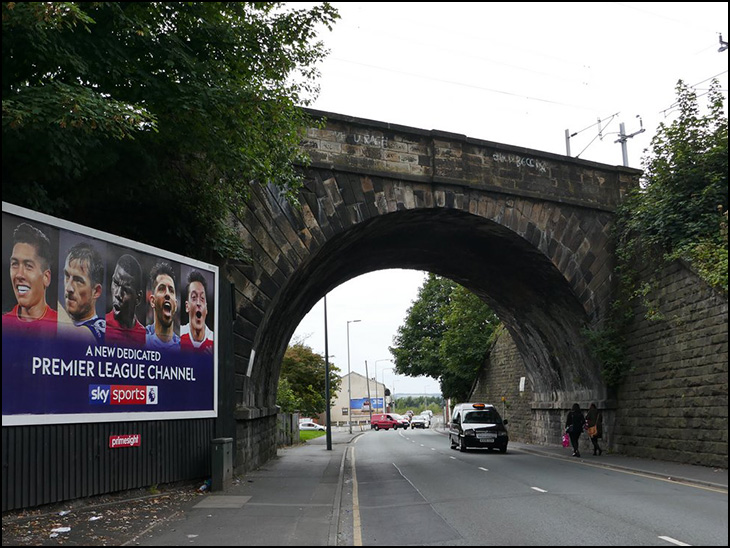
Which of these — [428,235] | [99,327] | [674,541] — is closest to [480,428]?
[428,235]

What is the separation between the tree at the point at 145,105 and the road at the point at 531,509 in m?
6.22

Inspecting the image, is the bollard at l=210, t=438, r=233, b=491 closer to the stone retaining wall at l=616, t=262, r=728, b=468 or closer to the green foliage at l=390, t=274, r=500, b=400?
the stone retaining wall at l=616, t=262, r=728, b=468

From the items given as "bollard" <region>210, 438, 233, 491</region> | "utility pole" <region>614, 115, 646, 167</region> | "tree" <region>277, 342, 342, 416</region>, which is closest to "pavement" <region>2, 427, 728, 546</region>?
"bollard" <region>210, 438, 233, 491</region>

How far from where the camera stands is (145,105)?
10602mm

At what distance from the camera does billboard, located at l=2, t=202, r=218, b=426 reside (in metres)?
9.55

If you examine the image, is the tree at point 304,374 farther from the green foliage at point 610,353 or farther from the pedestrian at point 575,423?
the green foliage at point 610,353

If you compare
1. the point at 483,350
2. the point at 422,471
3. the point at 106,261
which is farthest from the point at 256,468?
the point at 483,350

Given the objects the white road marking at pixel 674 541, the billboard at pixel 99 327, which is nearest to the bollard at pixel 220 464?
the billboard at pixel 99 327

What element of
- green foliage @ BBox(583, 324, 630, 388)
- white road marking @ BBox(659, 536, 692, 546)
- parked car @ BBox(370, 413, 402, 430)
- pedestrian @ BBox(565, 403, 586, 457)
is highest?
green foliage @ BBox(583, 324, 630, 388)

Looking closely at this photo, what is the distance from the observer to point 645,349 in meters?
19.5

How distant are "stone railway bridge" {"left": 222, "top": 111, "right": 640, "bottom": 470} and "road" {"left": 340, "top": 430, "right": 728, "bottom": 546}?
196 inches

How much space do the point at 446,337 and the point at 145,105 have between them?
3394cm

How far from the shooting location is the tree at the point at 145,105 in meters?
9.00

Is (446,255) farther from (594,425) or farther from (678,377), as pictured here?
(678,377)
